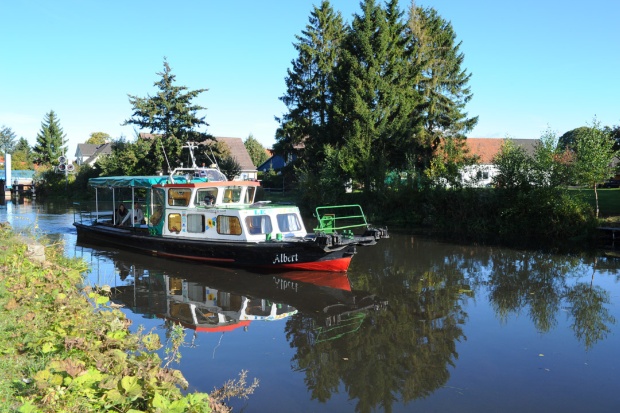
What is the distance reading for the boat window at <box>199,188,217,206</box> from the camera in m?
18.3

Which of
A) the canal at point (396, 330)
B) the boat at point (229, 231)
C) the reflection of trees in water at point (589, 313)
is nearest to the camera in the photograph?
the canal at point (396, 330)

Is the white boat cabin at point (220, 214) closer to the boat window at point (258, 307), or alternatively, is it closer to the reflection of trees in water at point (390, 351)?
the boat window at point (258, 307)

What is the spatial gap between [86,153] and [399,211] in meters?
76.0

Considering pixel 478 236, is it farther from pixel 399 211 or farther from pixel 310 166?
pixel 310 166

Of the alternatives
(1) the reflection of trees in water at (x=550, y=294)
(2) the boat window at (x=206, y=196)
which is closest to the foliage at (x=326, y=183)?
(1) the reflection of trees in water at (x=550, y=294)

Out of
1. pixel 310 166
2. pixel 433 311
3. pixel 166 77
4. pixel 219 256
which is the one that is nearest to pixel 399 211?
pixel 310 166

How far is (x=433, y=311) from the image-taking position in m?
13.0

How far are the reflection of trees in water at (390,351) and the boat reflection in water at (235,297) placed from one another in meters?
0.49

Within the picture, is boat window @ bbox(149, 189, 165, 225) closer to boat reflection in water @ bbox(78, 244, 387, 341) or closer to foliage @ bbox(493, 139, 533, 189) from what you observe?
boat reflection in water @ bbox(78, 244, 387, 341)

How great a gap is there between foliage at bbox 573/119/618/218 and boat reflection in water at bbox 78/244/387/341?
569 inches

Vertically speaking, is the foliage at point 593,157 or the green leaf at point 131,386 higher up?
the foliage at point 593,157

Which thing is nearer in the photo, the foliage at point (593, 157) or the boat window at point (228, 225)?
the boat window at point (228, 225)

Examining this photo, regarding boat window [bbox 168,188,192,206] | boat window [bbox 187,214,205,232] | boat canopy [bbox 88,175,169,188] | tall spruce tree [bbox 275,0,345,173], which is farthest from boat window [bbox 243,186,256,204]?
tall spruce tree [bbox 275,0,345,173]

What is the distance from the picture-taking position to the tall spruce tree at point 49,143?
7600 centimetres
